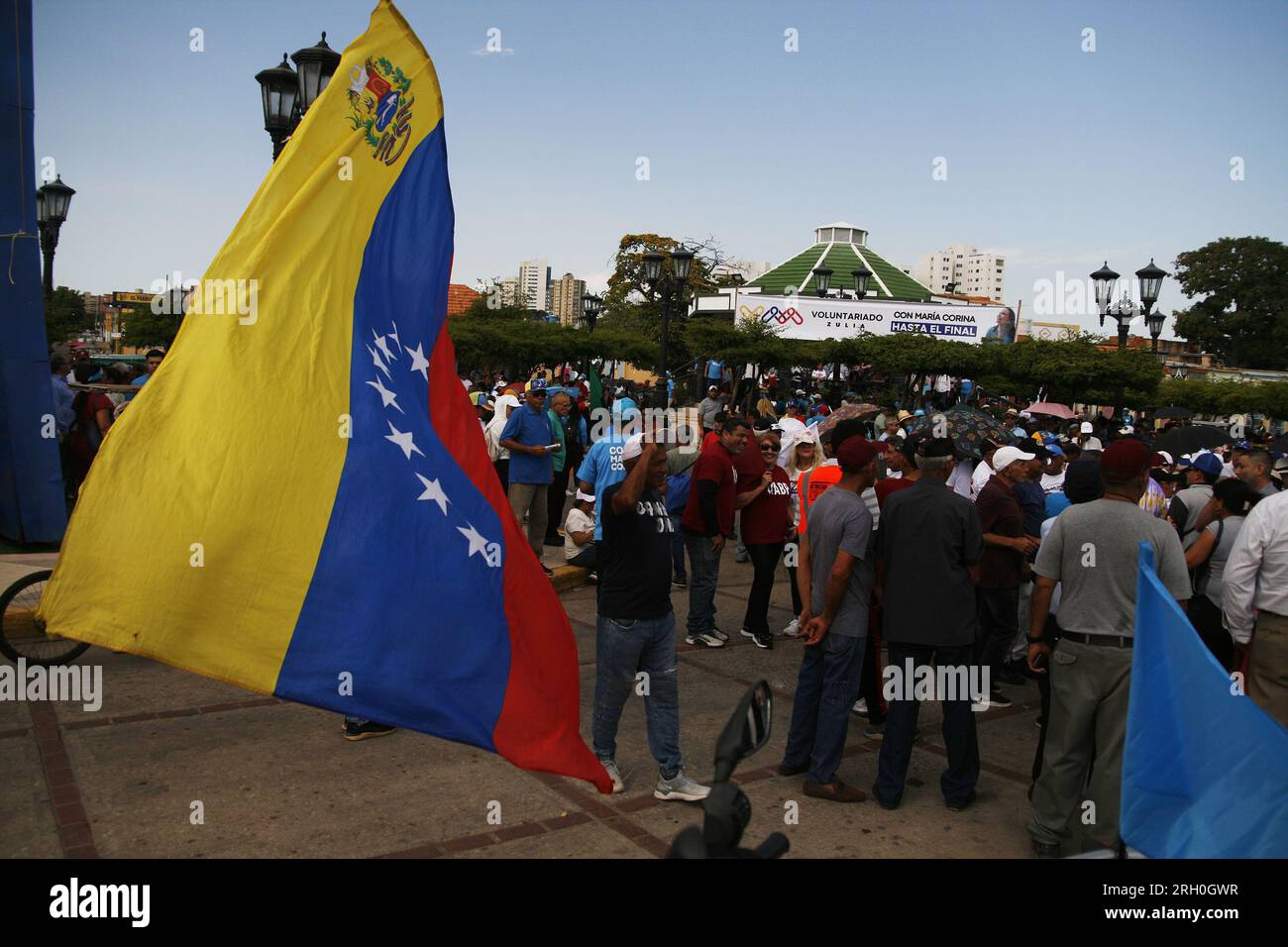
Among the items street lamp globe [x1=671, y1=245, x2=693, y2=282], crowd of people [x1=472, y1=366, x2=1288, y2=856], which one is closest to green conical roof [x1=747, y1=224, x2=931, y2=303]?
street lamp globe [x1=671, y1=245, x2=693, y2=282]

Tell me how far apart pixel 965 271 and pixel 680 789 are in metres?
188

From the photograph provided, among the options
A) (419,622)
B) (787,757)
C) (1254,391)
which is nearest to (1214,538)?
(787,757)

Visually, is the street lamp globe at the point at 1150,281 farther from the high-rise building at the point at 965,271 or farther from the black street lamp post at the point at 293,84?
the high-rise building at the point at 965,271

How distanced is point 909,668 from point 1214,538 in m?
2.29

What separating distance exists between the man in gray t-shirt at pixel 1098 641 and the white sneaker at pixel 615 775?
80.2 inches

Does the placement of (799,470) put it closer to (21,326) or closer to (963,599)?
(963,599)

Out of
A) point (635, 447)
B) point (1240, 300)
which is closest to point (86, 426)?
point (635, 447)

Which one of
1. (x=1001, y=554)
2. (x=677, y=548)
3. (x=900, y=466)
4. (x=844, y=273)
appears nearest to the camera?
(x=1001, y=554)

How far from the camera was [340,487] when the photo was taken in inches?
160

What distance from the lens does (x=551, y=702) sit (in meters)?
4.46

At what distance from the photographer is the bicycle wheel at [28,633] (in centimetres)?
669

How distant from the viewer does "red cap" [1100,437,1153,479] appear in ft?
15.1

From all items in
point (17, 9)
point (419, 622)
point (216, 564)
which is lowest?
point (419, 622)
